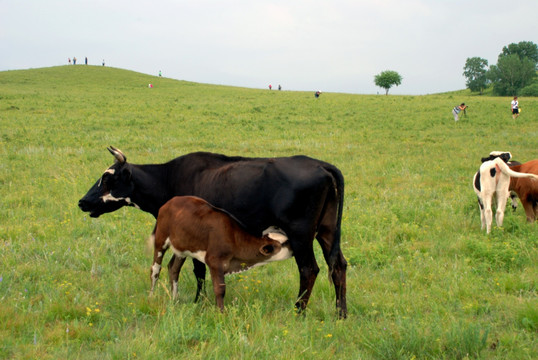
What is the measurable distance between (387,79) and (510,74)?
23.6 metres

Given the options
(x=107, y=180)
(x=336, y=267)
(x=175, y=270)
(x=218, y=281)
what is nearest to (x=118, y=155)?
(x=107, y=180)

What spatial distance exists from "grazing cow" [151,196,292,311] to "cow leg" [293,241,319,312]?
147 mm

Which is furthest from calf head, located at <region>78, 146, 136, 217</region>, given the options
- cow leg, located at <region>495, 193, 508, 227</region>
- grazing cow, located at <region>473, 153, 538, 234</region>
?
cow leg, located at <region>495, 193, 508, 227</region>

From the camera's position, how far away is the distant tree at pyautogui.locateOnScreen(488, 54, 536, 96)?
85.6 metres

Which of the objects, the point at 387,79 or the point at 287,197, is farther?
the point at 387,79

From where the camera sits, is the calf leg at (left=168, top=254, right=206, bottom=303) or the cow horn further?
the cow horn

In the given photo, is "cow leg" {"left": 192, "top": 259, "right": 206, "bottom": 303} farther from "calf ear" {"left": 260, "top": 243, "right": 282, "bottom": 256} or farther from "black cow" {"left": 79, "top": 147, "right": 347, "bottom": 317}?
"calf ear" {"left": 260, "top": 243, "right": 282, "bottom": 256}

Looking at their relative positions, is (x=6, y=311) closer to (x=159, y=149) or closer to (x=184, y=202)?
(x=184, y=202)

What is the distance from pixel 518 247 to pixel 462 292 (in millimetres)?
2443

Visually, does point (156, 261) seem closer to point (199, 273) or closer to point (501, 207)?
point (199, 273)

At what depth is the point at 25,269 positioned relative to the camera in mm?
6348

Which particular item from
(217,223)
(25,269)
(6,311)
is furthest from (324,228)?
(25,269)

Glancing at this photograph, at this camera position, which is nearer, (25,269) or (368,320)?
(368,320)

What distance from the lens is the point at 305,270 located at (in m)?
5.41
